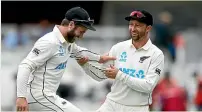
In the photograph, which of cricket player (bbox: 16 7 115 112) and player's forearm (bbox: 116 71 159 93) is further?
player's forearm (bbox: 116 71 159 93)

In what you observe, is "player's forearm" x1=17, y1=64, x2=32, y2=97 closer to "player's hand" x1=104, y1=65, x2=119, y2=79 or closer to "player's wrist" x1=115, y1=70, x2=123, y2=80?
"player's hand" x1=104, y1=65, x2=119, y2=79

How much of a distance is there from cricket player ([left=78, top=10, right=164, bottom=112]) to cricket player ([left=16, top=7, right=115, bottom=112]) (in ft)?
1.97

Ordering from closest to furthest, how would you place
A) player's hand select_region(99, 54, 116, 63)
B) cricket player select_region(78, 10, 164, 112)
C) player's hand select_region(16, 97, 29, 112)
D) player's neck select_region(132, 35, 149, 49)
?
player's hand select_region(16, 97, 29, 112) → cricket player select_region(78, 10, 164, 112) → player's neck select_region(132, 35, 149, 49) → player's hand select_region(99, 54, 116, 63)

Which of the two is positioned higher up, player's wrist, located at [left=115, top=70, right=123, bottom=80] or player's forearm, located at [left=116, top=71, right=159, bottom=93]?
player's wrist, located at [left=115, top=70, right=123, bottom=80]

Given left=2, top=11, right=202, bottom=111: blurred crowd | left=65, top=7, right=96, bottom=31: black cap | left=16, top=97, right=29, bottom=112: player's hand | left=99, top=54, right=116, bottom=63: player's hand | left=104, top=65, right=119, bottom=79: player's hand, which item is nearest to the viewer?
left=16, top=97, right=29, bottom=112: player's hand

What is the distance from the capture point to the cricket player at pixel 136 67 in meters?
10.2

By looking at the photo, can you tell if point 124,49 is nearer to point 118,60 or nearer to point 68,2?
point 118,60

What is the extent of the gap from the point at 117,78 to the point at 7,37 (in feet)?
35.7

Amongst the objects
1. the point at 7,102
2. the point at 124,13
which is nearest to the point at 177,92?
the point at 7,102

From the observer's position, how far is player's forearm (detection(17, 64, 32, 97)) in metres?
9.61

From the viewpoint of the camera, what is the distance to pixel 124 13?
2317 cm

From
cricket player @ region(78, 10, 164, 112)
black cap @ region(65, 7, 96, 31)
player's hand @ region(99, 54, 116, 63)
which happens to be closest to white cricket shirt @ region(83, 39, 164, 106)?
cricket player @ region(78, 10, 164, 112)

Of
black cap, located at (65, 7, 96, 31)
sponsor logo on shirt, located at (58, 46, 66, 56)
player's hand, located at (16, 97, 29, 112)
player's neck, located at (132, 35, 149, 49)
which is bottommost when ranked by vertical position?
player's hand, located at (16, 97, 29, 112)

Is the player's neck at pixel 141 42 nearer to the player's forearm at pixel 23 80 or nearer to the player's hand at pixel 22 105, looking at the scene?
the player's forearm at pixel 23 80
